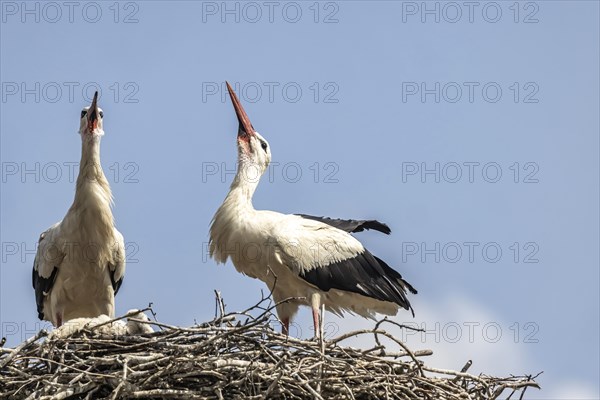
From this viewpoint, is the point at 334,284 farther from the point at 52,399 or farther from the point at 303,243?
the point at 52,399

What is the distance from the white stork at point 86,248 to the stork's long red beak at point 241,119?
0.94 meters

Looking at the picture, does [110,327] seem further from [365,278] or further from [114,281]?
[365,278]

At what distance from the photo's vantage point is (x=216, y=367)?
24.5 ft

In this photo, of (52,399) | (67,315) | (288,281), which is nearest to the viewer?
(52,399)

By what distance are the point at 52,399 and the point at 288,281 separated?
2481 millimetres

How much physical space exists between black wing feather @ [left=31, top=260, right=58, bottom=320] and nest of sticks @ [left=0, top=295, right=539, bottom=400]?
7.07 ft

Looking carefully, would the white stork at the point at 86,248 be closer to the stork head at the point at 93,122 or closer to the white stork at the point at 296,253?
Answer: the stork head at the point at 93,122

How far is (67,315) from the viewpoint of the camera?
10195 millimetres

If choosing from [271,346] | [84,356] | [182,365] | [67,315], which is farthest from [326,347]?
[67,315]

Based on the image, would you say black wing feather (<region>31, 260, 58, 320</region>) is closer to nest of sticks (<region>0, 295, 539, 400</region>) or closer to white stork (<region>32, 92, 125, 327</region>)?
white stork (<region>32, 92, 125, 327</region>)

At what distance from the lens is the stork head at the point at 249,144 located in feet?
32.3

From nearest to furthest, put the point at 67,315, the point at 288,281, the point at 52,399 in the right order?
the point at 52,399
the point at 288,281
the point at 67,315

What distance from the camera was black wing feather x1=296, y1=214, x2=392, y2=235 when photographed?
9.88 metres

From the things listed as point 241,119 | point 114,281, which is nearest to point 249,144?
point 241,119
